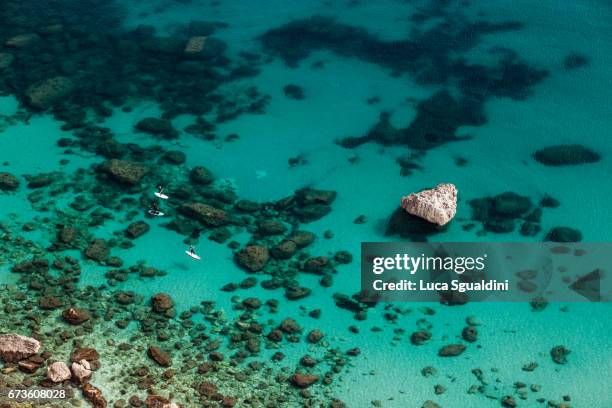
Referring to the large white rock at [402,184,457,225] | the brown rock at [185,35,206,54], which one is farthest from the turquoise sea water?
the brown rock at [185,35,206,54]

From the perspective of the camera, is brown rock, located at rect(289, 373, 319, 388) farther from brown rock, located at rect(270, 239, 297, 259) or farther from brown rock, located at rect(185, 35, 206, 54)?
brown rock, located at rect(185, 35, 206, 54)

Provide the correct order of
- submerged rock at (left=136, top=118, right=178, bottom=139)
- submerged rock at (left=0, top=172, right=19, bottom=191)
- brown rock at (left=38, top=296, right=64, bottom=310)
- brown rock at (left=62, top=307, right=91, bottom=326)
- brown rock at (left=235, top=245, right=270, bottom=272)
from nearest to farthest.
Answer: brown rock at (left=62, top=307, right=91, bottom=326) → brown rock at (left=38, top=296, right=64, bottom=310) → brown rock at (left=235, top=245, right=270, bottom=272) → submerged rock at (left=0, top=172, right=19, bottom=191) → submerged rock at (left=136, top=118, right=178, bottom=139)

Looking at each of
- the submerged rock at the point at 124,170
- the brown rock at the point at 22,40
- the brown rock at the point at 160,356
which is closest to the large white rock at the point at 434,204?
the brown rock at the point at 160,356

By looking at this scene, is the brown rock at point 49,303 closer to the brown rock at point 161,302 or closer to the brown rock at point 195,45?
the brown rock at point 161,302

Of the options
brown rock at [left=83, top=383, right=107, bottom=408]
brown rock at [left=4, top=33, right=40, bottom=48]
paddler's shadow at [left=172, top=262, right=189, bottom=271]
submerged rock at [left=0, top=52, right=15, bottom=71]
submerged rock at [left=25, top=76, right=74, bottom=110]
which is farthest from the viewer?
brown rock at [left=4, top=33, right=40, bottom=48]

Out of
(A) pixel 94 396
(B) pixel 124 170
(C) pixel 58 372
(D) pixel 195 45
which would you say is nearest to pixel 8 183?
(B) pixel 124 170

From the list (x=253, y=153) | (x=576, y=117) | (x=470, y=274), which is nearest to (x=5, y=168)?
(x=253, y=153)
